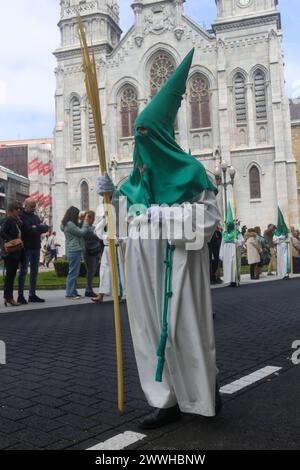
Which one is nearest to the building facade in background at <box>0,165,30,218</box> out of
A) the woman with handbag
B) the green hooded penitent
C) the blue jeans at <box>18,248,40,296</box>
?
the green hooded penitent

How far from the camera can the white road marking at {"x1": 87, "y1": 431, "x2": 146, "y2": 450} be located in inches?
92.0

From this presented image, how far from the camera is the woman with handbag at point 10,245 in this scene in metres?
8.52

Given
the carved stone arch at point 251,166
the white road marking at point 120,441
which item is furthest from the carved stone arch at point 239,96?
the white road marking at point 120,441

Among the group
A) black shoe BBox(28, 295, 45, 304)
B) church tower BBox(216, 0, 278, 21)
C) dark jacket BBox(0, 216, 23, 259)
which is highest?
church tower BBox(216, 0, 278, 21)

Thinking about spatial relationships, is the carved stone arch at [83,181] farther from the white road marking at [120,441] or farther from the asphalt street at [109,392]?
the white road marking at [120,441]

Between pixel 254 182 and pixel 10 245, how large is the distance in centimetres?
2712

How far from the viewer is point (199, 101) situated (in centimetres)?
3475

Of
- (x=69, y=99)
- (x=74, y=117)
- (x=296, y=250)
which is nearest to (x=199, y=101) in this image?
(x=74, y=117)

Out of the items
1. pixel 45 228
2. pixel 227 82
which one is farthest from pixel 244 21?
pixel 45 228

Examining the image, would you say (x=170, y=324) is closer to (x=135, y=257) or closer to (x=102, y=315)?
(x=135, y=257)

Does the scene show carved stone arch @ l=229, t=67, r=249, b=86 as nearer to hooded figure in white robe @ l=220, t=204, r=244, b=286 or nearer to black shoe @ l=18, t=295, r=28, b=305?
hooded figure in white robe @ l=220, t=204, r=244, b=286

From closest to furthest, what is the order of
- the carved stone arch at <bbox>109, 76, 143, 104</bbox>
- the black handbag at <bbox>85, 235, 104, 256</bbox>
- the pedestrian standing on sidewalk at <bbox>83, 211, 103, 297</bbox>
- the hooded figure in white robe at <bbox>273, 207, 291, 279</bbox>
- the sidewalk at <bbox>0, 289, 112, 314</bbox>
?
the sidewalk at <bbox>0, 289, 112, 314</bbox> < the pedestrian standing on sidewalk at <bbox>83, 211, 103, 297</bbox> < the black handbag at <bbox>85, 235, 104, 256</bbox> < the hooded figure in white robe at <bbox>273, 207, 291, 279</bbox> < the carved stone arch at <bbox>109, 76, 143, 104</bbox>

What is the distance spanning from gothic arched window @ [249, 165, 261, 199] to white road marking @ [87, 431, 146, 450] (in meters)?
31.8
